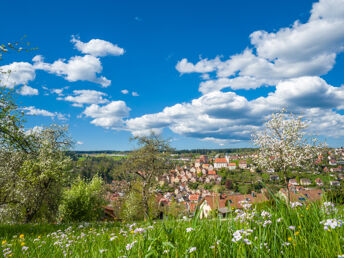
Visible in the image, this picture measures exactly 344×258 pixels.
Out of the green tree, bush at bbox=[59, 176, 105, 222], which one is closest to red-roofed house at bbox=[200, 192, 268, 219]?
the green tree

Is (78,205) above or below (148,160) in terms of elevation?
below

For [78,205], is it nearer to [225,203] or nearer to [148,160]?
[148,160]

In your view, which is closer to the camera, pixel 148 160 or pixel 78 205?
pixel 148 160

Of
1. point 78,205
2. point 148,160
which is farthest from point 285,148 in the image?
point 78,205

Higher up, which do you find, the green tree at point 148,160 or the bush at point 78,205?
the green tree at point 148,160

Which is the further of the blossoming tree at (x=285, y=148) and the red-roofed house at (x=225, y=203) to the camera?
the blossoming tree at (x=285, y=148)

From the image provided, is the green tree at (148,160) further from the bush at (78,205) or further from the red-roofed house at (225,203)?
the red-roofed house at (225,203)

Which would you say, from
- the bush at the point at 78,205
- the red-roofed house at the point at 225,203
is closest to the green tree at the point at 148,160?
the bush at the point at 78,205

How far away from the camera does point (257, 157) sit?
37438 mm

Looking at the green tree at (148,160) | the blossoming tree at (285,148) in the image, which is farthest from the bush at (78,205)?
the blossoming tree at (285,148)

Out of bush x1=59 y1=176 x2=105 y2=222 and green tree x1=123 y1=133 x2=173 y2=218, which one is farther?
bush x1=59 y1=176 x2=105 y2=222

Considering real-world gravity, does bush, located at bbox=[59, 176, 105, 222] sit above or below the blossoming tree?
below

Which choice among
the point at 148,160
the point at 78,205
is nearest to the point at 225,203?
the point at 148,160

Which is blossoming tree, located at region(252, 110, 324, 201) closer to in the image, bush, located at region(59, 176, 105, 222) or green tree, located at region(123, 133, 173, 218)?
green tree, located at region(123, 133, 173, 218)
